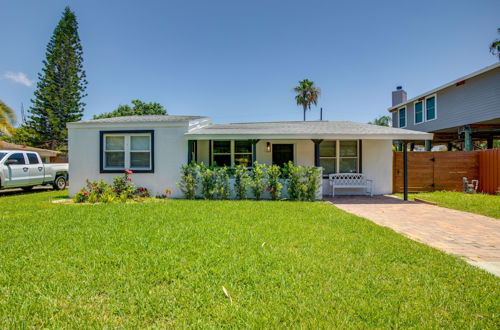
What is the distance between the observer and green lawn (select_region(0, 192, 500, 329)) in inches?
78.8

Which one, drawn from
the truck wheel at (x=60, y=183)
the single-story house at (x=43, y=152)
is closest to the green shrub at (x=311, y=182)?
the truck wheel at (x=60, y=183)

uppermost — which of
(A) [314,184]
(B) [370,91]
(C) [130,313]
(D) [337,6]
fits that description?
(D) [337,6]

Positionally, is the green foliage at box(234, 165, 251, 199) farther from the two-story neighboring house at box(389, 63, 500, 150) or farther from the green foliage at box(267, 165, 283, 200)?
the two-story neighboring house at box(389, 63, 500, 150)

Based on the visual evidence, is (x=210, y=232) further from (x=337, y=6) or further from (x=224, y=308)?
(x=337, y=6)

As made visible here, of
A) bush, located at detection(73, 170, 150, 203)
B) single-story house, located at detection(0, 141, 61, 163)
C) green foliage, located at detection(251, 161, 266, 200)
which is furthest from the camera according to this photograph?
single-story house, located at detection(0, 141, 61, 163)

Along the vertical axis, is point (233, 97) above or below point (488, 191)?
above

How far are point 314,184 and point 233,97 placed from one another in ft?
51.6

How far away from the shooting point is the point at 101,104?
2667 centimetres

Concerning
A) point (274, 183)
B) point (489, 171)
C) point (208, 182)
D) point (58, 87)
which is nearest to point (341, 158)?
point (274, 183)

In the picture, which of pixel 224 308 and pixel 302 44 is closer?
pixel 224 308

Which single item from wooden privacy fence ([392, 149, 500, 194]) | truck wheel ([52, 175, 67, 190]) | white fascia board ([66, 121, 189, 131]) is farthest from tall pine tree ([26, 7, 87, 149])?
wooden privacy fence ([392, 149, 500, 194])

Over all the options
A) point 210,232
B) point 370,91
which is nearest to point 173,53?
point 210,232

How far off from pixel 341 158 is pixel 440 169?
16.2 feet

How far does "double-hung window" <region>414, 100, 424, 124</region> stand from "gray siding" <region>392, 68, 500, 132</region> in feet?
2.27
